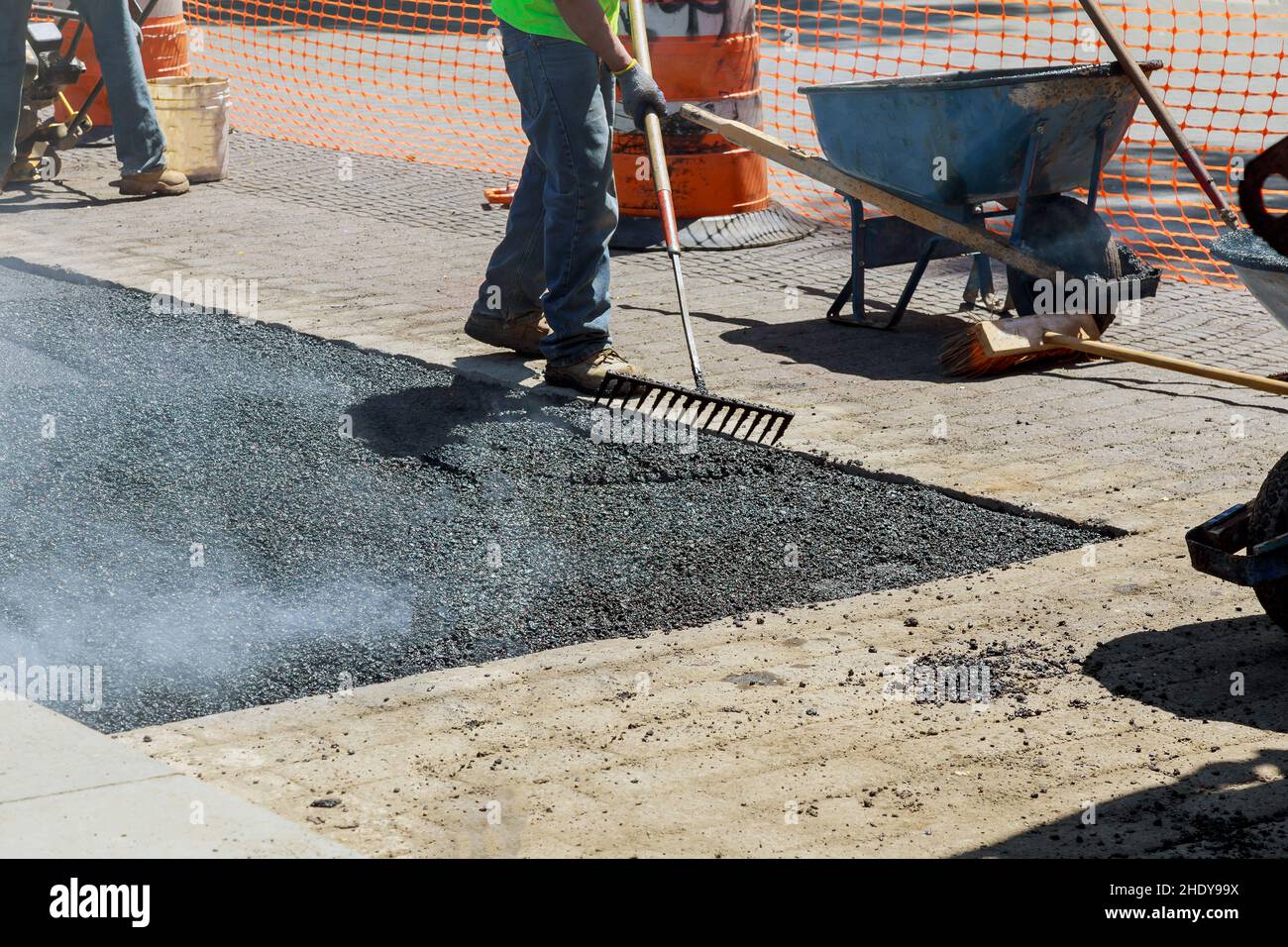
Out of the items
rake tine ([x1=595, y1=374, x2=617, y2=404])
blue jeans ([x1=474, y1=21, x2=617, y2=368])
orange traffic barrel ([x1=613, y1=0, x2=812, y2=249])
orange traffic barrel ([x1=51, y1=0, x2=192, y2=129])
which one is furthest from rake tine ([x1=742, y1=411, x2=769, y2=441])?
orange traffic barrel ([x1=51, y1=0, x2=192, y2=129])

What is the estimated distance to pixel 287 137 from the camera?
12516mm

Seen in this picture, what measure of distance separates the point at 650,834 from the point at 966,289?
16.2ft

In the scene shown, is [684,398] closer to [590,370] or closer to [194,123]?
[590,370]

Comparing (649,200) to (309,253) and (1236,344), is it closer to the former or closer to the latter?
(309,253)

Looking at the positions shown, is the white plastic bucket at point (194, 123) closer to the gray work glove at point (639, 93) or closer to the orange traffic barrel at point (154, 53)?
the orange traffic barrel at point (154, 53)

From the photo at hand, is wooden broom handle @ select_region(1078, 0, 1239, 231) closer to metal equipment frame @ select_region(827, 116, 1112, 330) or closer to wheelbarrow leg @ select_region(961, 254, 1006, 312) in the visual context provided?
metal equipment frame @ select_region(827, 116, 1112, 330)

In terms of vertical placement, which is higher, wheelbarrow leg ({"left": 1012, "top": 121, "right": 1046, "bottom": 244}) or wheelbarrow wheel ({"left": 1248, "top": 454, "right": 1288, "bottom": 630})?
wheelbarrow leg ({"left": 1012, "top": 121, "right": 1046, "bottom": 244})

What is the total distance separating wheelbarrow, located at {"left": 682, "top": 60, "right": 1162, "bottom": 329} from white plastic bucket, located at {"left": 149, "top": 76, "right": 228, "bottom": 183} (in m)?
4.15

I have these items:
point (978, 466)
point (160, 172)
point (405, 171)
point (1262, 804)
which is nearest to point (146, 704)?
point (1262, 804)

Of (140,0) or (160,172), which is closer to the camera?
(160,172)

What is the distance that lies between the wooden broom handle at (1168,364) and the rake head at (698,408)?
44.0 inches

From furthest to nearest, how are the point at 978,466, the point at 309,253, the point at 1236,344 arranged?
the point at 309,253, the point at 1236,344, the point at 978,466

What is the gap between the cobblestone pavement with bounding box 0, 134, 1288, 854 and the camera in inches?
136

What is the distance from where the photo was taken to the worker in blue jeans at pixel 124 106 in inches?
388
